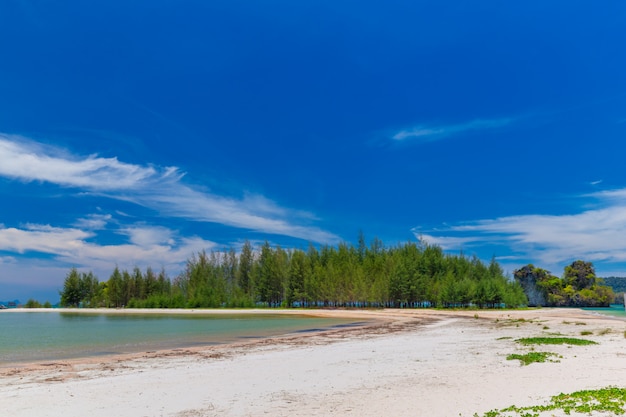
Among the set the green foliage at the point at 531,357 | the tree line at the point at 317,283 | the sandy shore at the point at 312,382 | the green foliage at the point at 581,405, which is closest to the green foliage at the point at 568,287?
the tree line at the point at 317,283

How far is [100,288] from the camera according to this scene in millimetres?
138125

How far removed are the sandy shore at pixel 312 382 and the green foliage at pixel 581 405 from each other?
0.50m

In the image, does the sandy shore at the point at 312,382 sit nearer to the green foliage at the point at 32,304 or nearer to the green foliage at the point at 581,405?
the green foliage at the point at 581,405

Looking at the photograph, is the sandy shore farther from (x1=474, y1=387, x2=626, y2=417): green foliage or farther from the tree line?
the tree line

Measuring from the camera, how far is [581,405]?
30.0ft

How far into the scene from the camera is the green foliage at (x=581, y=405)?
8789 millimetres

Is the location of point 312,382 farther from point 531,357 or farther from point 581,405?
point 531,357

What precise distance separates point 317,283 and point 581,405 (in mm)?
95754

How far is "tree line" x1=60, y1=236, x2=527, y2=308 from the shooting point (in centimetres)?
9325

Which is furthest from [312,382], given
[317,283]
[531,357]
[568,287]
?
[568,287]

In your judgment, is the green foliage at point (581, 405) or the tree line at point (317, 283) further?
the tree line at point (317, 283)

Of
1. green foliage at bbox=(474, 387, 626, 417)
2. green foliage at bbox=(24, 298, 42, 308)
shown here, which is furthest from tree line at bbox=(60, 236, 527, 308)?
green foliage at bbox=(474, 387, 626, 417)

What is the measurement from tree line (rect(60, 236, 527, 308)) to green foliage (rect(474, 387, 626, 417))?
7996 cm

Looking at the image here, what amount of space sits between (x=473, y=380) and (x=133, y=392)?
10.1 m
